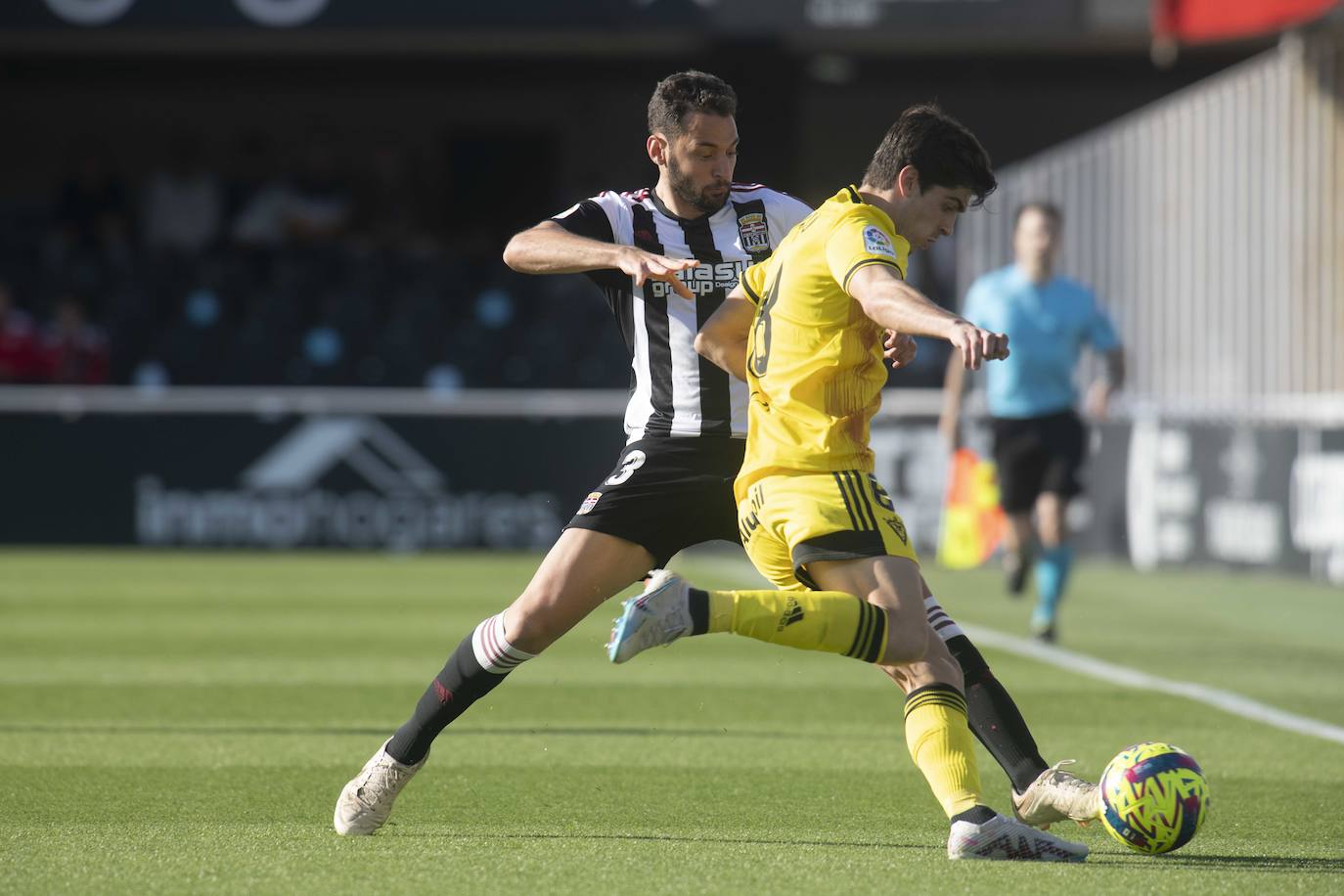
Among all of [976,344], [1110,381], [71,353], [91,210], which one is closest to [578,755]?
[976,344]

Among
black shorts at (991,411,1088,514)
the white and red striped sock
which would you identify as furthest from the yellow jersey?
black shorts at (991,411,1088,514)

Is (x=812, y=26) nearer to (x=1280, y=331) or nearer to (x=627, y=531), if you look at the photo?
(x=1280, y=331)

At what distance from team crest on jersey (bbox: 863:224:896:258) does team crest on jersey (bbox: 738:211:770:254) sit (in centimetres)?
91

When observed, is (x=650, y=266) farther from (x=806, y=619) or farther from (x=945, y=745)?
(x=945, y=745)

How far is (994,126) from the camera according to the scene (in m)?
24.7

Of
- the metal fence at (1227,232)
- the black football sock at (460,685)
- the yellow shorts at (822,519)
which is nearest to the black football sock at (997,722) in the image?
the yellow shorts at (822,519)

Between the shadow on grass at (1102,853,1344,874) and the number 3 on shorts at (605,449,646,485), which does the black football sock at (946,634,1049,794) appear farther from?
the number 3 on shorts at (605,449,646,485)

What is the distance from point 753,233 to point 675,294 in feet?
0.98

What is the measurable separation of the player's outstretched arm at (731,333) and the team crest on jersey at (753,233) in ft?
1.52

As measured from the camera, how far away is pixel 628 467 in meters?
5.18

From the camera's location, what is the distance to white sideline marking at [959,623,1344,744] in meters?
7.29

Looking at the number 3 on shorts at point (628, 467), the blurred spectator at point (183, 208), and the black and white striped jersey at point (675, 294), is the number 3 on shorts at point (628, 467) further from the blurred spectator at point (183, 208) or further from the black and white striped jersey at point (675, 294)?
the blurred spectator at point (183, 208)

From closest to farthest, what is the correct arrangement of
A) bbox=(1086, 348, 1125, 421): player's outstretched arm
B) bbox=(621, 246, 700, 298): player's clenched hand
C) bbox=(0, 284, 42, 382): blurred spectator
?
1. bbox=(621, 246, 700, 298): player's clenched hand
2. bbox=(1086, 348, 1125, 421): player's outstretched arm
3. bbox=(0, 284, 42, 382): blurred spectator

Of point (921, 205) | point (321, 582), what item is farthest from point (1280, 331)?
point (921, 205)
